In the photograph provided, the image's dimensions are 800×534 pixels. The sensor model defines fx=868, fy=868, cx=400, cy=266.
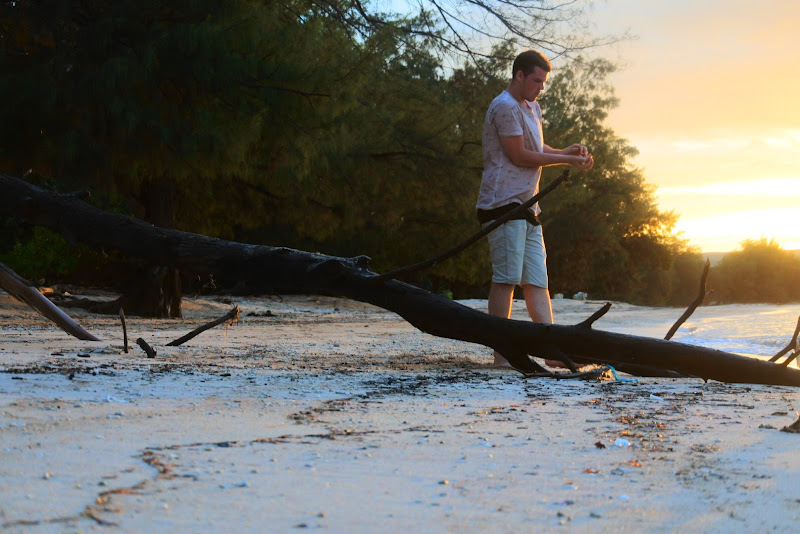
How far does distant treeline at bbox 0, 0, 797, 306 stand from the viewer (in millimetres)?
6492

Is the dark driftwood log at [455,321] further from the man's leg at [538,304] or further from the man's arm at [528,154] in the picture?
the man's arm at [528,154]

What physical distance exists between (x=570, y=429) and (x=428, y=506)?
1.00 meters

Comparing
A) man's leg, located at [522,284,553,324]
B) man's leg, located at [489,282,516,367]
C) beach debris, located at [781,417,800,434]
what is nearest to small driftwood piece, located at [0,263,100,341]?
man's leg, located at [489,282,516,367]

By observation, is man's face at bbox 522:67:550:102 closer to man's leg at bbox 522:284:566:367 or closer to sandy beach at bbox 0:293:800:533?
man's leg at bbox 522:284:566:367

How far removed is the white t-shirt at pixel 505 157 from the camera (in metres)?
4.69

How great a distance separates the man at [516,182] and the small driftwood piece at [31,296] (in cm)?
244

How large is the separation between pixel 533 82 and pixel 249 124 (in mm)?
2790

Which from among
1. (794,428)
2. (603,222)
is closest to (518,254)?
(794,428)

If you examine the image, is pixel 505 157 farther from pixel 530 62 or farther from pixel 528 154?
pixel 530 62

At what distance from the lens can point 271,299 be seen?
621 inches

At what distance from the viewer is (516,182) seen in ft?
15.5

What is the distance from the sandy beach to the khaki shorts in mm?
777

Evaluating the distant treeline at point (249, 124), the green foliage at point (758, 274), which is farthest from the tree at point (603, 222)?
the distant treeline at point (249, 124)

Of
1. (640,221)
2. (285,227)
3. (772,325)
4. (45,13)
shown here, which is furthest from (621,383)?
(640,221)
